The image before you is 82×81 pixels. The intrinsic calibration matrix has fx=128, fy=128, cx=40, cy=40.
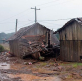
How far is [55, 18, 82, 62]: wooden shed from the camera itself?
39.6 ft

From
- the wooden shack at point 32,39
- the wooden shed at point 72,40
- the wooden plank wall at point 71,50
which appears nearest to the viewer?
the wooden shed at point 72,40

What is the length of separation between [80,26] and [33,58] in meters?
7.91

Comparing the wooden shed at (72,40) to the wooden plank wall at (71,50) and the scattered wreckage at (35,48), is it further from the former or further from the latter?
the scattered wreckage at (35,48)

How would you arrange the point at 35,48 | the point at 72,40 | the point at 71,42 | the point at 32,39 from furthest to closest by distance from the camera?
the point at 32,39 < the point at 35,48 < the point at 71,42 < the point at 72,40

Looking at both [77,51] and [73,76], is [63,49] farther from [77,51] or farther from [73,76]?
[73,76]

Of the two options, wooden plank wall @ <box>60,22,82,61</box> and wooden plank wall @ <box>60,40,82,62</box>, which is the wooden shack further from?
wooden plank wall @ <box>60,22,82,61</box>

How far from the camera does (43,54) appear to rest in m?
17.1

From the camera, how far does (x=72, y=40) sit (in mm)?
12750

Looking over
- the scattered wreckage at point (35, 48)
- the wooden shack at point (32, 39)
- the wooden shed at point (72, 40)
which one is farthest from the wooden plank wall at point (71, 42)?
the wooden shack at point (32, 39)

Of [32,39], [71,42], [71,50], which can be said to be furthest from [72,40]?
[32,39]

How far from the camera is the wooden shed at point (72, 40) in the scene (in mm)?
12062

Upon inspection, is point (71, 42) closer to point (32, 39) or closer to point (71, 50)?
point (71, 50)

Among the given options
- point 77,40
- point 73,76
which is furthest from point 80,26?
point 73,76

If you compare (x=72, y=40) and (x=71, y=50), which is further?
(x=71, y=50)
